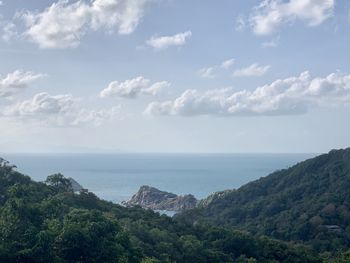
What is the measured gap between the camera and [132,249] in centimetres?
2098

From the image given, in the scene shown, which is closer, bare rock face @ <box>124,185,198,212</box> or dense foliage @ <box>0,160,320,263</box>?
dense foliage @ <box>0,160,320,263</box>

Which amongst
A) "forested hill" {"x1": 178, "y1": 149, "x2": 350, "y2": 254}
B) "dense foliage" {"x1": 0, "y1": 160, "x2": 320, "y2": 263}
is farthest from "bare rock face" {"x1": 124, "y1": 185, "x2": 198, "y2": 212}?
"dense foliage" {"x1": 0, "y1": 160, "x2": 320, "y2": 263}

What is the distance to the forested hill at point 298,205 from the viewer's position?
4397 centimetres

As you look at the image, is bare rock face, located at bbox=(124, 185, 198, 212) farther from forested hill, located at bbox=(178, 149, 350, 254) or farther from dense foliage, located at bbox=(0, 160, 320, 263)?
dense foliage, located at bbox=(0, 160, 320, 263)

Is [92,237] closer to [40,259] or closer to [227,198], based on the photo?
[40,259]

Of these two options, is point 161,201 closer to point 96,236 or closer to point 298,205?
point 298,205

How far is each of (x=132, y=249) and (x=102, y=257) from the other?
5.95ft

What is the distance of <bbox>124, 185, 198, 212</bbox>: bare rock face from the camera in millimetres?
71125

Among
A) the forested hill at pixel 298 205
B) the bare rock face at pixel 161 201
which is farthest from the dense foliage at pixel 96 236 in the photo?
the bare rock face at pixel 161 201

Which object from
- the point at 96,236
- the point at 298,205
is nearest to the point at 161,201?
the point at 298,205

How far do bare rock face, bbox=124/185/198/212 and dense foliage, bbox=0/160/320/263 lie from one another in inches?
1311

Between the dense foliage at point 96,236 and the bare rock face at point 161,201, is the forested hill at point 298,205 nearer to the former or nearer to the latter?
the bare rock face at point 161,201

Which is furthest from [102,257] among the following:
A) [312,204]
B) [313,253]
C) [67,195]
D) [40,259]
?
[312,204]

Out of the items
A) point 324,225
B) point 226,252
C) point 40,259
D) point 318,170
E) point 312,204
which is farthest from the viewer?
point 318,170
